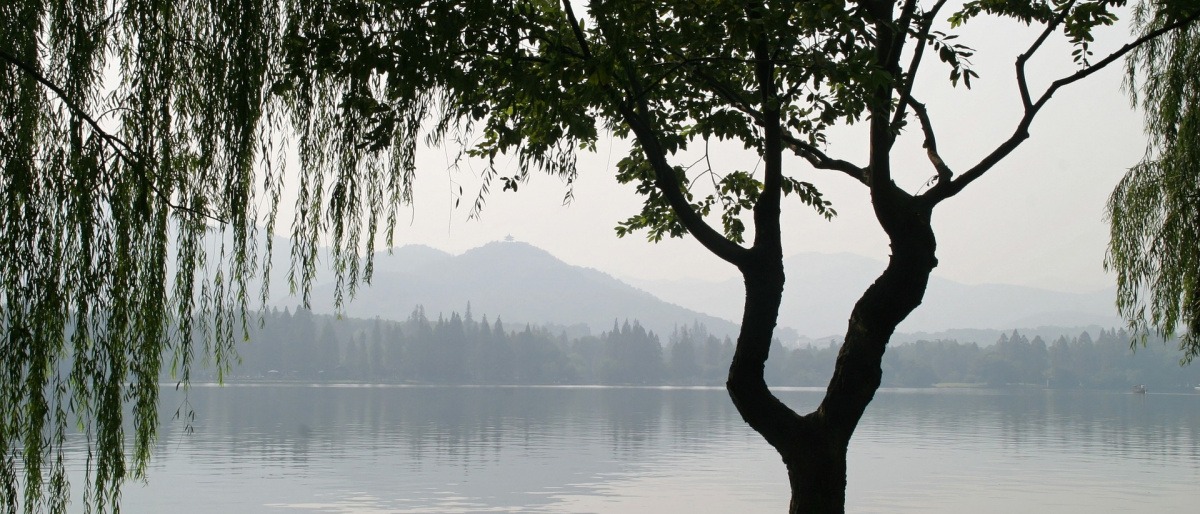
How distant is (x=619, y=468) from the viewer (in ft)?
123

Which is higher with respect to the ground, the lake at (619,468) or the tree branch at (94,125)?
the tree branch at (94,125)

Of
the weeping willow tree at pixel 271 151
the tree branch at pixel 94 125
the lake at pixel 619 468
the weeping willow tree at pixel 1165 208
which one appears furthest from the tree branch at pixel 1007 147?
the lake at pixel 619 468

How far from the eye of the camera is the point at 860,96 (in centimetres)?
687

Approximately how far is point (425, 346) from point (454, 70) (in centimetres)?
17557

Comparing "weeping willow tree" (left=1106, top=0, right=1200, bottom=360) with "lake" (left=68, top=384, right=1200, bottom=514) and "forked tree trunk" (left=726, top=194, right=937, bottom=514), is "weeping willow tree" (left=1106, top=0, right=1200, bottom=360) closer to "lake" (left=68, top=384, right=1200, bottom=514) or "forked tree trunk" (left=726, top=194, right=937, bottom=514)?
"forked tree trunk" (left=726, top=194, right=937, bottom=514)

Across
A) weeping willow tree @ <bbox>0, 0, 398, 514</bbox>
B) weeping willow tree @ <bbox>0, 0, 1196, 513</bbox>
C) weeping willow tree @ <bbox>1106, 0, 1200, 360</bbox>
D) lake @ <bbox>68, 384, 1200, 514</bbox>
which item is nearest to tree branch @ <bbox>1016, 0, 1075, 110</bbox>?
weeping willow tree @ <bbox>0, 0, 1196, 513</bbox>

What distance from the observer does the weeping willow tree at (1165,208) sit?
34.8 ft

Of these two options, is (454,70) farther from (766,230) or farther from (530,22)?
(766,230)

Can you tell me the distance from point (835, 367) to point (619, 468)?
30824 millimetres

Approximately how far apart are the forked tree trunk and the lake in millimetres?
7737

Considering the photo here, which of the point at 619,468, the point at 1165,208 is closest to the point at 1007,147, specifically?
the point at 1165,208

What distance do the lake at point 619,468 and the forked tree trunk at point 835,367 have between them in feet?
25.4

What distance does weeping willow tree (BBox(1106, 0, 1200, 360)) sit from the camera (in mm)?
10594

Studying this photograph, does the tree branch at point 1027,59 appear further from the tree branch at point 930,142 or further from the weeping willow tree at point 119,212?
the weeping willow tree at point 119,212
